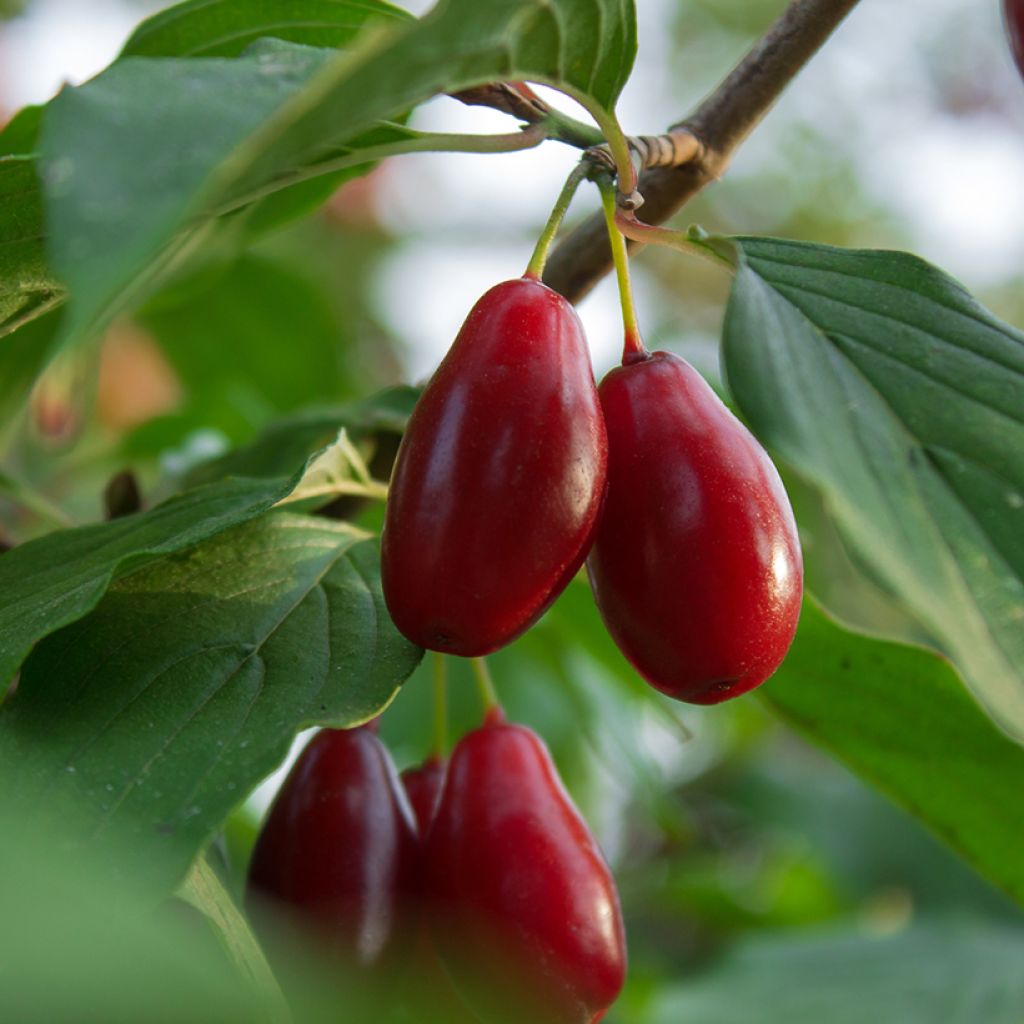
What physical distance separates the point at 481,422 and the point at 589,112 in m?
0.21

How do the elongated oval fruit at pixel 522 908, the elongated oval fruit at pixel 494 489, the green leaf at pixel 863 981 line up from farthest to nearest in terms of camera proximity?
the green leaf at pixel 863 981 < the elongated oval fruit at pixel 522 908 < the elongated oval fruit at pixel 494 489

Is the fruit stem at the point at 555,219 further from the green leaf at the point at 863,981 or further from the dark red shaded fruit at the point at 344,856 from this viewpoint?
the green leaf at the point at 863,981

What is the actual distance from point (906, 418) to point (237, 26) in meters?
0.57

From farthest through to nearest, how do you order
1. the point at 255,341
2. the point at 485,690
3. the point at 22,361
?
the point at 255,341 → the point at 22,361 → the point at 485,690

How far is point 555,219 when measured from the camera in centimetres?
75

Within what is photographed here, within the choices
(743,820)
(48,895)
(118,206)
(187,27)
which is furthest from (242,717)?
(743,820)

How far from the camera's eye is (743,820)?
304 cm

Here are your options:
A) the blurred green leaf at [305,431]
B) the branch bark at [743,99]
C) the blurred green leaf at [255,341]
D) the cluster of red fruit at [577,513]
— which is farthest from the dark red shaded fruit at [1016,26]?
the blurred green leaf at [255,341]

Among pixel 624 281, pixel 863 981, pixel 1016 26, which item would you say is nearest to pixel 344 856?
pixel 624 281

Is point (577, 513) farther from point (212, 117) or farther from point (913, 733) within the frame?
point (913, 733)

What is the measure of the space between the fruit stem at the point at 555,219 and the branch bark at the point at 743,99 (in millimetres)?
119

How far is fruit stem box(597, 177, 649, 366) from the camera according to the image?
0.75m

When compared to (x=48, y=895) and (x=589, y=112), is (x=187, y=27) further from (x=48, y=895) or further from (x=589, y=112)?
(x=48, y=895)

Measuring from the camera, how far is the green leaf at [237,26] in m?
0.89
